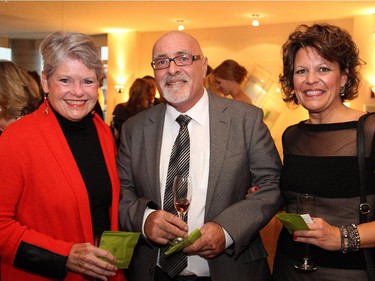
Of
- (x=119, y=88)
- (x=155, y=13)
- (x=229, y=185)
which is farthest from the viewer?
(x=119, y=88)

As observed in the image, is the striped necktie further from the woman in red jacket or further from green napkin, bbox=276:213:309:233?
green napkin, bbox=276:213:309:233

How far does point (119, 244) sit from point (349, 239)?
1.02m

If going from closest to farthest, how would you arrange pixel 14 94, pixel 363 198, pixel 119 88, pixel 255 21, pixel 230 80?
pixel 363 198, pixel 14 94, pixel 230 80, pixel 255 21, pixel 119 88

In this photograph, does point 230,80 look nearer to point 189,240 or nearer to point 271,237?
point 271,237

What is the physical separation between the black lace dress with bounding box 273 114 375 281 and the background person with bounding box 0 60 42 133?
156 cm

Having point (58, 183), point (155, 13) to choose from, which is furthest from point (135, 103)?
point (155, 13)

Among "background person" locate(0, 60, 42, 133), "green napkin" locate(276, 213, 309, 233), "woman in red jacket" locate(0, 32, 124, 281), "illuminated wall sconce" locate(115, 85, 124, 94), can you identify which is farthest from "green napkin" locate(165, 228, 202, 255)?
"illuminated wall sconce" locate(115, 85, 124, 94)

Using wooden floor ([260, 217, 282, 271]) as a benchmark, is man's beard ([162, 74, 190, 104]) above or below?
above

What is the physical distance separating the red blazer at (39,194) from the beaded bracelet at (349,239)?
1.16 meters

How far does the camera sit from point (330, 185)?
2.23 m

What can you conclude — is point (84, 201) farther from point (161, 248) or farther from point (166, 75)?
point (166, 75)

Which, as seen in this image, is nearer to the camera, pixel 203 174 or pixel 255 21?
pixel 203 174

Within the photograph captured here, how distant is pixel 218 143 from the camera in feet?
8.14

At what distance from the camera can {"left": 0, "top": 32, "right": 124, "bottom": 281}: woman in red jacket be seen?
2076 mm
